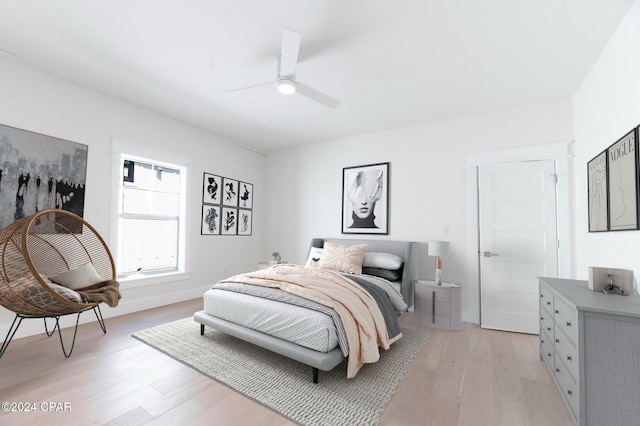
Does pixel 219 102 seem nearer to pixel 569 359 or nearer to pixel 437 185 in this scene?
pixel 437 185

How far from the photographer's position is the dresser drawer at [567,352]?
1626 millimetres

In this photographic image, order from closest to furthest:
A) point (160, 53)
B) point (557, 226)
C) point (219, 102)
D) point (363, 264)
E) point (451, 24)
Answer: point (451, 24), point (160, 53), point (557, 226), point (219, 102), point (363, 264)

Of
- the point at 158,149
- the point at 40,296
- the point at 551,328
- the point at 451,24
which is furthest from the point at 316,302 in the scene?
the point at 158,149

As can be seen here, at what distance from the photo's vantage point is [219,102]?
362 centimetres

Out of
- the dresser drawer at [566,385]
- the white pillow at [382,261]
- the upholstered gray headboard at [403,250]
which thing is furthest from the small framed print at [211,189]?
the dresser drawer at [566,385]

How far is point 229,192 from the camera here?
202 inches

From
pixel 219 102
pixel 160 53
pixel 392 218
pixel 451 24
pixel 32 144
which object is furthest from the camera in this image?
pixel 392 218

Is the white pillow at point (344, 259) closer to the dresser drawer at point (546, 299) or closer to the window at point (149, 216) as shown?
the dresser drawer at point (546, 299)

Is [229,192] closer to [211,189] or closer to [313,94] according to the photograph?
[211,189]

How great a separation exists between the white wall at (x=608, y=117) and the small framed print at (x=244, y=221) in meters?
4.86

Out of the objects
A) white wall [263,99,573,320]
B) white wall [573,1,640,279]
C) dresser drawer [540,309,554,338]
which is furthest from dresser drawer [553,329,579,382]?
white wall [263,99,573,320]

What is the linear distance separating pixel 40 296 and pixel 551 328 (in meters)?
4.08

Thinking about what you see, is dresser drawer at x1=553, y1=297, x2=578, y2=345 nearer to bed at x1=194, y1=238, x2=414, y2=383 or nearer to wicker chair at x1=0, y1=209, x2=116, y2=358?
bed at x1=194, y1=238, x2=414, y2=383

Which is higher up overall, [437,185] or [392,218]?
[437,185]
